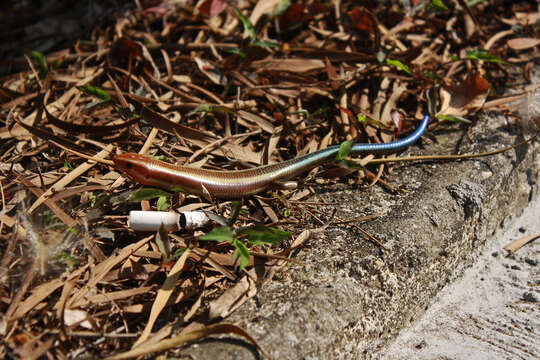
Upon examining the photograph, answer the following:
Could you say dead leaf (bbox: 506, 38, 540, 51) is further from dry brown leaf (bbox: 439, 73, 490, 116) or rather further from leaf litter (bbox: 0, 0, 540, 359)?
dry brown leaf (bbox: 439, 73, 490, 116)

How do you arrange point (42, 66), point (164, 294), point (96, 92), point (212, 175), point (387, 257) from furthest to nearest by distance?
1. point (42, 66)
2. point (96, 92)
3. point (212, 175)
4. point (387, 257)
5. point (164, 294)

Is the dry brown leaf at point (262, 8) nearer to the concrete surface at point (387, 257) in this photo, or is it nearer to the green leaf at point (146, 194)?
the concrete surface at point (387, 257)

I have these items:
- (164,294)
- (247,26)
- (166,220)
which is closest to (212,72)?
(247,26)

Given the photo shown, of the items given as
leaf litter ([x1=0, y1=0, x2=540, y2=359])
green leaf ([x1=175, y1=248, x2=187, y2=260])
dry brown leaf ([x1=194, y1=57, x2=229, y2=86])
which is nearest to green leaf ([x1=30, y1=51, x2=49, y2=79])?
leaf litter ([x1=0, y1=0, x2=540, y2=359])

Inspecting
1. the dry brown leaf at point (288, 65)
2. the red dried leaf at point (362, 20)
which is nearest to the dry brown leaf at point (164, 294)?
the dry brown leaf at point (288, 65)

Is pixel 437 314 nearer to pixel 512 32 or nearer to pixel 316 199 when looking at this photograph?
pixel 316 199

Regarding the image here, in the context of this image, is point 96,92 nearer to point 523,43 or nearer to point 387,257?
point 387,257

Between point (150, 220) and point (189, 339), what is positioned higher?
point (150, 220)
